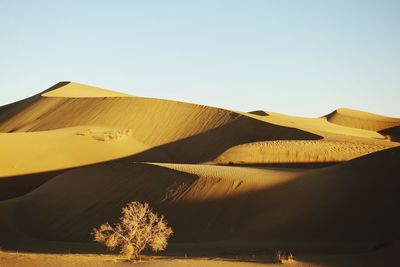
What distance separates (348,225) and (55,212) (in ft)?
44.0

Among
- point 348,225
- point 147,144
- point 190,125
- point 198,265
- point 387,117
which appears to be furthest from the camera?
point 387,117

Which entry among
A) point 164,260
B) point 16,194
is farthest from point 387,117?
point 164,260

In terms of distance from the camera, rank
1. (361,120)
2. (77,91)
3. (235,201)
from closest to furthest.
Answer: (235,201) → (77,91) → (361,120)

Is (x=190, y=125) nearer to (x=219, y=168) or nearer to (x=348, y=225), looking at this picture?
(x=219, y=168)

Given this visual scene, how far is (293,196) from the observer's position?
2308cm

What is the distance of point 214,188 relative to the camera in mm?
25141

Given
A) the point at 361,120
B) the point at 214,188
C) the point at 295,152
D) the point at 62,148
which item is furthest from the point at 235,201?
the point at 361,120

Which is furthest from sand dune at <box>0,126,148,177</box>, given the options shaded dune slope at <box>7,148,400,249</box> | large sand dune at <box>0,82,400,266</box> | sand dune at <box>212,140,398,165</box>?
shaded dune slope at <box>7,148,400,249</box>

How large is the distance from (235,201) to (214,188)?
163cm

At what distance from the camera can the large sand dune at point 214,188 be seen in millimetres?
20547

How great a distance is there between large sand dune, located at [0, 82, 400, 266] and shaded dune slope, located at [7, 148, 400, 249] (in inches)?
1.7

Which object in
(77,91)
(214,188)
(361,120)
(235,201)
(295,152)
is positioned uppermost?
→ (77,91)

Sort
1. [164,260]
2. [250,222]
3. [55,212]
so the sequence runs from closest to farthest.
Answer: [164,260]
[250,222]
[55,212]

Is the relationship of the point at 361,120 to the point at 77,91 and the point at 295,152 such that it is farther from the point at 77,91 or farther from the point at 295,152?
the point at 295,152
